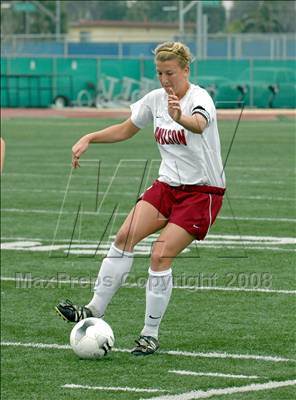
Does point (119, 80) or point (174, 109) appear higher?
point (174, 109)

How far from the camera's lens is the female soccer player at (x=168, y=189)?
7.70m

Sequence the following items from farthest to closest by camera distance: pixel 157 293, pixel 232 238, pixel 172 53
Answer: pixel 232 238 → pixel 157 293 → pixel 172 53

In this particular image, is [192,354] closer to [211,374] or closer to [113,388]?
[211,374]

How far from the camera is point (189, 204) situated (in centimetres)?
793

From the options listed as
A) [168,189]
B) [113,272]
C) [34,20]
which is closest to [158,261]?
[113,272]

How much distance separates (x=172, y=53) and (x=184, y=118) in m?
0.42

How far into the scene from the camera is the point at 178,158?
7.85 m

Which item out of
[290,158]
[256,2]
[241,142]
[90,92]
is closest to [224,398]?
[290,158]

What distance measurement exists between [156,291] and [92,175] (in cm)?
1329

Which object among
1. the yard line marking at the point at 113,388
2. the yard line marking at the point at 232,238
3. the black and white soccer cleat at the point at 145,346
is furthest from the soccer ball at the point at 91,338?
the yard line marking at the point at 232,238

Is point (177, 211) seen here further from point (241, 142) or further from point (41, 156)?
point (241, 142)

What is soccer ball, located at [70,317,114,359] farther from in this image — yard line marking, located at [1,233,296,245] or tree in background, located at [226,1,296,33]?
tree in background, located at [226,1,296,33]

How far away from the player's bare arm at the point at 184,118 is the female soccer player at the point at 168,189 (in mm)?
60

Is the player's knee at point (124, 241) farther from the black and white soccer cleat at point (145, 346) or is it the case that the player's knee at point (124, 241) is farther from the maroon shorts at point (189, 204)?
the black and white soccer cleat at point (145, 346)
